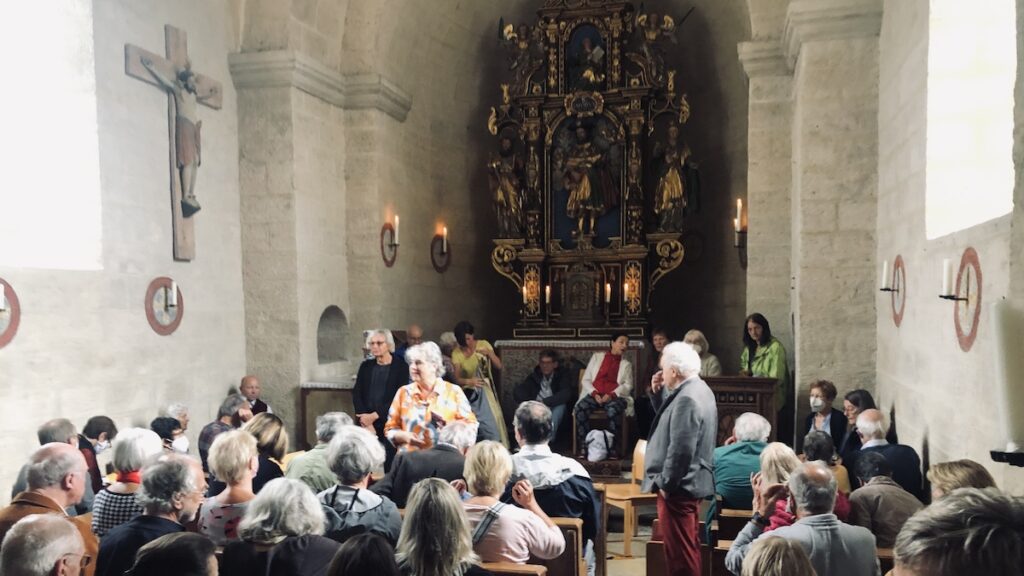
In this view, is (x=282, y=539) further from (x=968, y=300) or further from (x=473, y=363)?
(x=473, y=363)

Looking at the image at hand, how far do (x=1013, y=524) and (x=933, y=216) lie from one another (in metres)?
4.17

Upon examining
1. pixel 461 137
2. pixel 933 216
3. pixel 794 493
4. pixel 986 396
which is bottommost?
pixel 794 493

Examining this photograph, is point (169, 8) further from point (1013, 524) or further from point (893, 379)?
point (1013, 524)

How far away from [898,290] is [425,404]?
3639 mm

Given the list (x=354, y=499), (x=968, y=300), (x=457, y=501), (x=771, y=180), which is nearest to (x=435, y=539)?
(x=457, y=501)

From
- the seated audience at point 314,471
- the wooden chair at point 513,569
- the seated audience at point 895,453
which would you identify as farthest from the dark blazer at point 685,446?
the seated audience at point 314,471

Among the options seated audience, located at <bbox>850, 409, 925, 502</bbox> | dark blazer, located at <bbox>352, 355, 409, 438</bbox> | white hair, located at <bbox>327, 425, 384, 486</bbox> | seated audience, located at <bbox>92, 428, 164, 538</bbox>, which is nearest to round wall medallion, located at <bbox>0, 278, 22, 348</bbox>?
seated audience, located at <bbox>92, 428, 164, 538</bbox>

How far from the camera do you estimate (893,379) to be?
600 centimetres

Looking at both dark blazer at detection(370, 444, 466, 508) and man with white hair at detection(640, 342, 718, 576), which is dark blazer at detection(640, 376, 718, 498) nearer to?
man with white hair at detection(640, 342, 718, 576)

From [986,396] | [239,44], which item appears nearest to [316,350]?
[239,44]

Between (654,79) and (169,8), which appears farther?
(654,79)

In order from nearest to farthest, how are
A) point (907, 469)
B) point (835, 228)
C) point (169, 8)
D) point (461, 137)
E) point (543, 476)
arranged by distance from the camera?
point (543, 476) < point (907, 469) < point (835, 228) < point (169, 8) < point (461, 137)

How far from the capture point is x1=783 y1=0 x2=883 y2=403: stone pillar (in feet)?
22.1

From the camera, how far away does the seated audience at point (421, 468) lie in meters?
4.21
